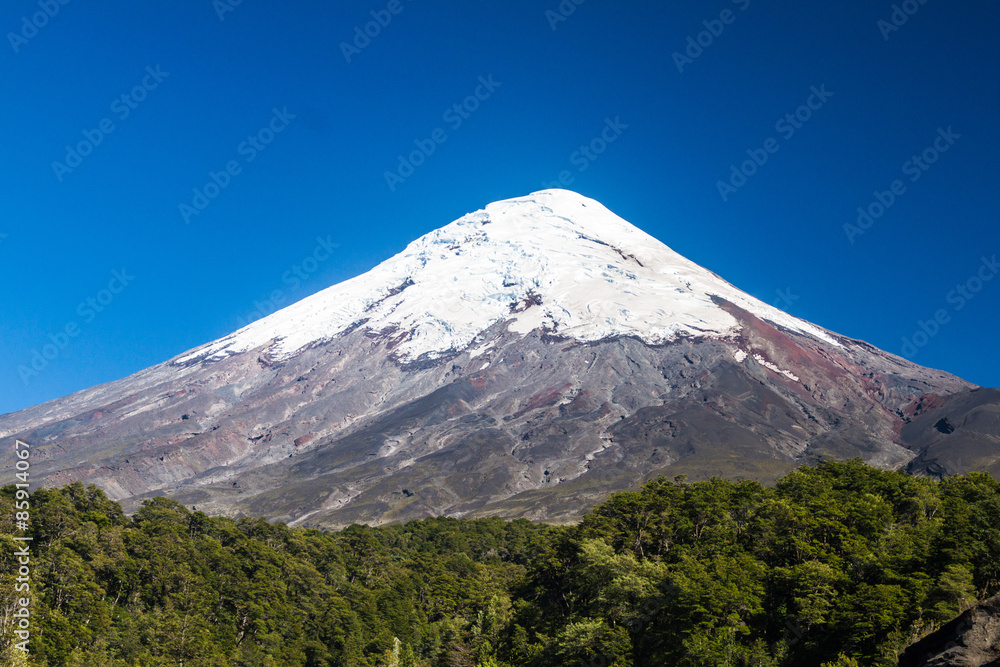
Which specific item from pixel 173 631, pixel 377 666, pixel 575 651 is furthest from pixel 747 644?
pixel 173 631

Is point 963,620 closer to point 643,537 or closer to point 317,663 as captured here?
point 643,537

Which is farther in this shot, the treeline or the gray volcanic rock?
the treeline

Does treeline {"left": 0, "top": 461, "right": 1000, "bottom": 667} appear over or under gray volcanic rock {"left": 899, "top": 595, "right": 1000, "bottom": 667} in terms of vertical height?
over

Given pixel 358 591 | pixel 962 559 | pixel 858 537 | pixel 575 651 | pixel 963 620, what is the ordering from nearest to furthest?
1. pixel 963 620
2. pixel 962 559
3. pixel 575 651
4. pixel 858 537
5. pixel 358 591

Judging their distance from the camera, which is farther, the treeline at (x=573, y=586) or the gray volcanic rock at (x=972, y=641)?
the treeline at (x=573, y=586)

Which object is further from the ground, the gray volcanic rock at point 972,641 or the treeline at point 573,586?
the treeline at point 573,586
